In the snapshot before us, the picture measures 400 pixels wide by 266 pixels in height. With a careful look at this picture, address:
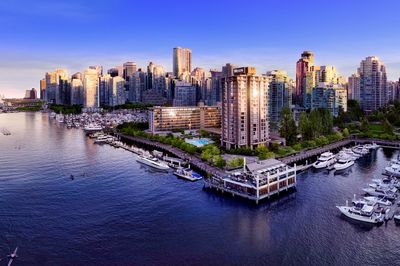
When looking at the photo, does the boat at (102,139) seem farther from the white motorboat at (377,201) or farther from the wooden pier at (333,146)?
the white motorboat at (377,201)

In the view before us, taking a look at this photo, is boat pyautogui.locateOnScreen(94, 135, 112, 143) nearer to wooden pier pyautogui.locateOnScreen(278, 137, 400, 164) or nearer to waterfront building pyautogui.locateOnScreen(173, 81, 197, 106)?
wooden pier pyautogui.locateOnScreen(278, 137, 400, 164)

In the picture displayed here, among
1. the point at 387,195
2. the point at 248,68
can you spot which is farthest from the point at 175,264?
the point at 248,68

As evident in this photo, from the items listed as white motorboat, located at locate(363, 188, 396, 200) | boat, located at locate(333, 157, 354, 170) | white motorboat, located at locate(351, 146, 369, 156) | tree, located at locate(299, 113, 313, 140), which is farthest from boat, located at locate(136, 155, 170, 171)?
white motorboat, located at locate(351, 146, 369, 156)

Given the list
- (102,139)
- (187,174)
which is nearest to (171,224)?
(187,174)

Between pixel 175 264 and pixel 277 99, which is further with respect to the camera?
pixel 277 99

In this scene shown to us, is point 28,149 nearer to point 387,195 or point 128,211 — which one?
point 128,211

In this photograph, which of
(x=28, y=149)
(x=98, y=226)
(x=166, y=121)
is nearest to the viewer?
(x=98, y=226)
